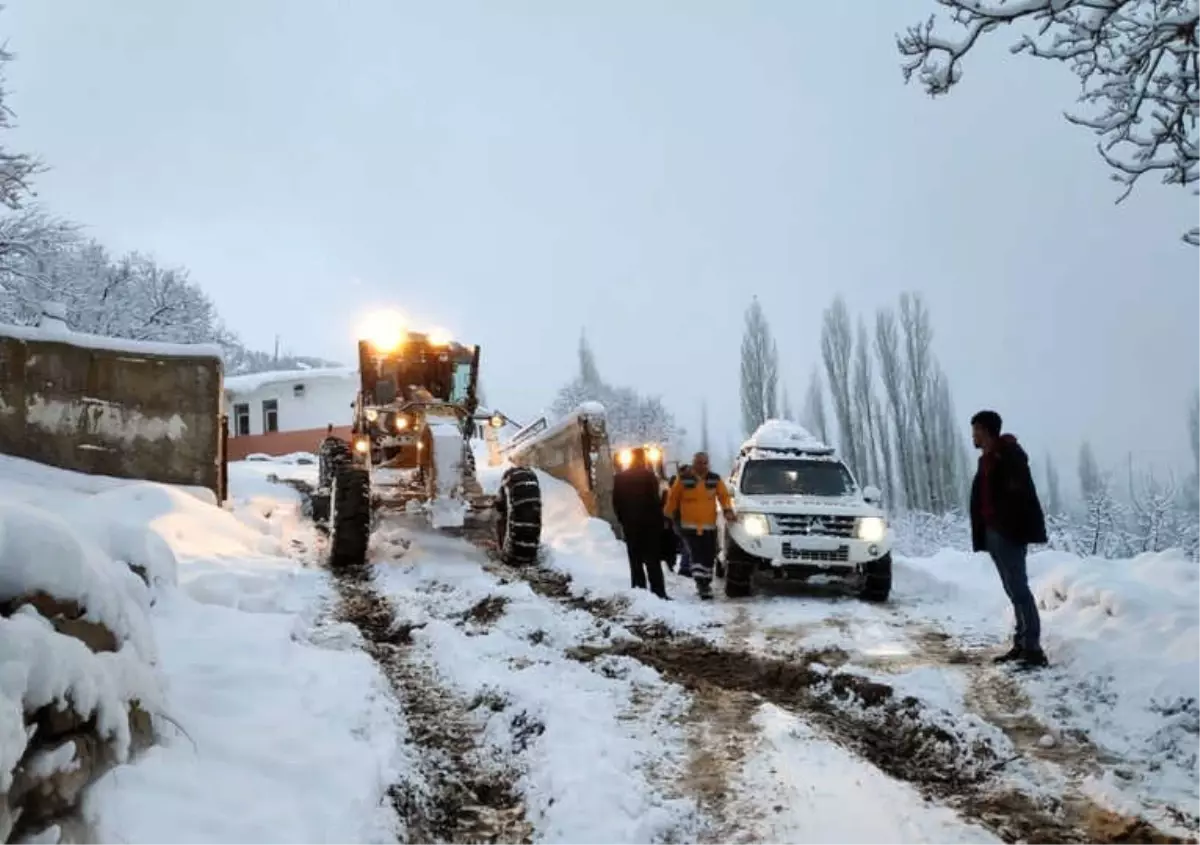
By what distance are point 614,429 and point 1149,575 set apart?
161ft

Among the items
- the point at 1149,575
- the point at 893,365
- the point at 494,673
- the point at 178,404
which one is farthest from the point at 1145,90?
the point at 893,365

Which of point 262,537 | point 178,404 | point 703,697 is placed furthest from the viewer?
point 178,404

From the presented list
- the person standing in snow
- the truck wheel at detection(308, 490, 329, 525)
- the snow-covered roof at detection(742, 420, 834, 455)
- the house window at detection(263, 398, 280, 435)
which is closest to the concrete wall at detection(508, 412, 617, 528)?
the person standing in snow

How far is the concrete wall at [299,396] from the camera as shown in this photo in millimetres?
36594

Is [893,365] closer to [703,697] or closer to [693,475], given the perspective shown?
[693,475]

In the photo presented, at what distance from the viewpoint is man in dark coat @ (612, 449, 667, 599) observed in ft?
30.4

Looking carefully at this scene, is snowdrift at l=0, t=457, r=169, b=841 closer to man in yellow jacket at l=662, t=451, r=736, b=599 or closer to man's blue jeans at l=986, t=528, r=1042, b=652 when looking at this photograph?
man's blue jeans at l=986, t=528, r=1042, b=652

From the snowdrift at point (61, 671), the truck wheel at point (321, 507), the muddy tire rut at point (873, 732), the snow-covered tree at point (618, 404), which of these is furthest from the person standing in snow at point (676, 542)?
the snow-covered tree at point (618, 404)

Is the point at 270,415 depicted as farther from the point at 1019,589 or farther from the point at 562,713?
the point at 1019,589

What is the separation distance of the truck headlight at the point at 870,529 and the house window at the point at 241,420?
33.2 metres

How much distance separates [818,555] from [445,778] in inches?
243

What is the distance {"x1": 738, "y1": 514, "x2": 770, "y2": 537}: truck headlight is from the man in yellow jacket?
385 millimetres

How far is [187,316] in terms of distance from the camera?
1318 inches

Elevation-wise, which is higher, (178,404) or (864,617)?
(178,404)
